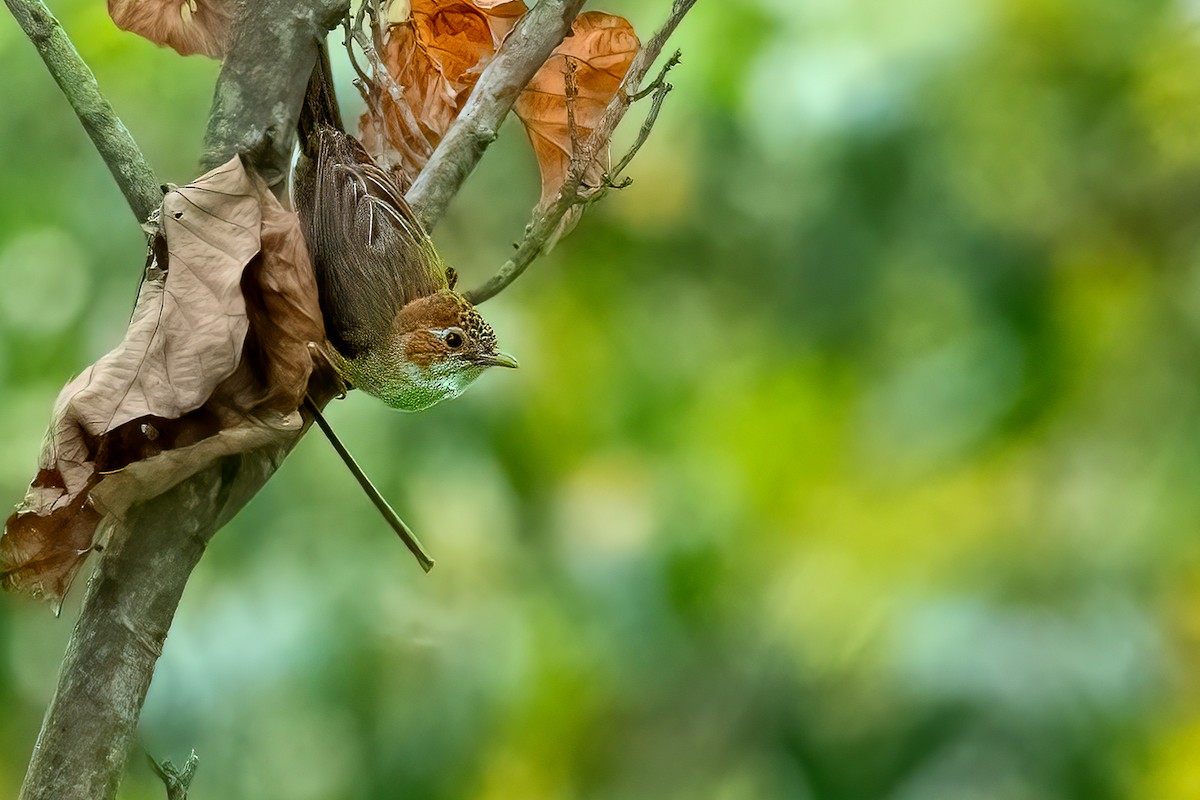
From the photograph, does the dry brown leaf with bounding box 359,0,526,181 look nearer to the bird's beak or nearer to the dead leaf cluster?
the dead leaf cluster

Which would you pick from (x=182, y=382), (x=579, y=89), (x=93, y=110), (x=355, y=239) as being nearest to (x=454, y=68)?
(x=579, y=89)

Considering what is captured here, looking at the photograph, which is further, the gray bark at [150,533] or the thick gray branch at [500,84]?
the thick gray branch at [500,84]

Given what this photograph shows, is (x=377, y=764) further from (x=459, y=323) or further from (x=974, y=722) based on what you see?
(x=459, y=323)

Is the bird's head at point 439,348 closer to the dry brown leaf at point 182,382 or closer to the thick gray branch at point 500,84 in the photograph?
the thick gray branch at point 500,84

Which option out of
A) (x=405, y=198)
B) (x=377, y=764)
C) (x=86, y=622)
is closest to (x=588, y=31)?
(x=405, y=198)

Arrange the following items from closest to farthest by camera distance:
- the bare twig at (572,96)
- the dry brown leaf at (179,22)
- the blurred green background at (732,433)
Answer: the dry brown leaf at (179,22)
the bare twig at (572,96)
the blurred green background at (732,433)

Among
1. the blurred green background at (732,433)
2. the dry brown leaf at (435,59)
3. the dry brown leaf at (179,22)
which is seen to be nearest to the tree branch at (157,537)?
the dry brown leaf at (179,22)

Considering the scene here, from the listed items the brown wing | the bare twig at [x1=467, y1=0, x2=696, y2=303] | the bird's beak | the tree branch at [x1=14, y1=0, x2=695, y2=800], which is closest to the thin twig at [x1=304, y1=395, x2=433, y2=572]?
the tree branch at [x1=14, y1=0, x2=695, y2=800]
